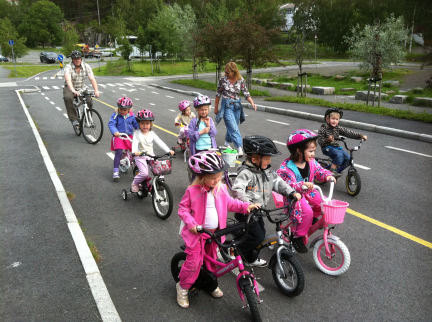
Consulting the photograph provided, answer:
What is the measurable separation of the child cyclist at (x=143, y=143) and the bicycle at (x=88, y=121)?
463cm

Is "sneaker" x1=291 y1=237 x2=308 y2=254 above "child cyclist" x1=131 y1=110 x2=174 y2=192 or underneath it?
underneath

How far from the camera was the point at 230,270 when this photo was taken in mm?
3633

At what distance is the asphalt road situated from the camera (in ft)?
12.3

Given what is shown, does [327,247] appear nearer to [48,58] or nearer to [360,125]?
→ [360,125]

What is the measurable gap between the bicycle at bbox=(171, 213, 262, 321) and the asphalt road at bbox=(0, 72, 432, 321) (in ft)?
0.82

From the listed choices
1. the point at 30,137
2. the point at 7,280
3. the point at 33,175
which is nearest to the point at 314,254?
the point at 7,280

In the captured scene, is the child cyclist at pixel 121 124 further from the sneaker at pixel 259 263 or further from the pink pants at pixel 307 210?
the pink pants at pixel 307 210

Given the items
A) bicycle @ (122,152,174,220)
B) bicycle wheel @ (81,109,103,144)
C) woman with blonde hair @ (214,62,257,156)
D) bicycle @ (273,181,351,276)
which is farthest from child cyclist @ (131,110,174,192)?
bicycle wheel @ (81,109,103,144)

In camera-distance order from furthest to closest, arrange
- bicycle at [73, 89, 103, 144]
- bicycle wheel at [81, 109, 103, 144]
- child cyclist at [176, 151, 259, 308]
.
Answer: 1. bicycle wheel at [81, 109, 103, 144]
2. bicycle at [73, 89, 103, 144]
3. child cyclist at [176, 151, 259, 308]

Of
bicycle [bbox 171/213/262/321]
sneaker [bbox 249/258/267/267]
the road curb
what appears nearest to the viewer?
bicycle [bbox 171/213/262/321]

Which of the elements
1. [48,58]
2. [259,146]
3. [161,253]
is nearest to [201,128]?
[161,253]

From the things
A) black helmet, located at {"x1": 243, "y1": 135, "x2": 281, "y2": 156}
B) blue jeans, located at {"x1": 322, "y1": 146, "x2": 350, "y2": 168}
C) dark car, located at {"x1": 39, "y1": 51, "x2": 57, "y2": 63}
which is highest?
dark car, located at {"x1": 39, "y1": 51, "x2": 57, "y2": 63}

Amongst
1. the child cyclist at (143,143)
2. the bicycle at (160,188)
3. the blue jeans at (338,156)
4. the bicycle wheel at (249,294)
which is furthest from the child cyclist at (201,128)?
the bicycle wheel at (249,294)

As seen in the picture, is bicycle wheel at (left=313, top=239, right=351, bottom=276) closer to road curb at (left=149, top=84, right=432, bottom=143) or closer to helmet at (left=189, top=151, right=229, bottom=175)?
helmet at (left=189, top=151, right=229, bottom=175)
